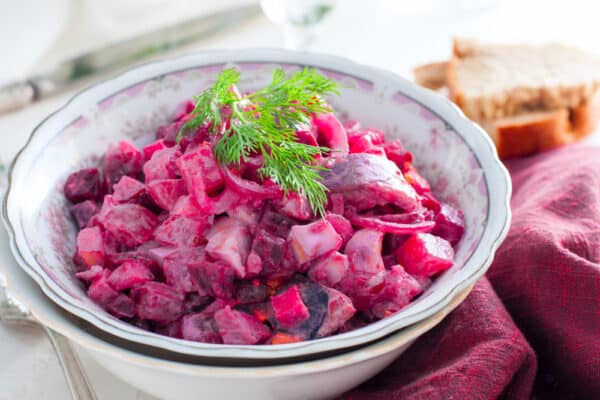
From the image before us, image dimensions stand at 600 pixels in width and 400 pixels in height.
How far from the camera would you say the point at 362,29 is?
5.03 m

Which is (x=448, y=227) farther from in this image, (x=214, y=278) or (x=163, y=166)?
(x=163, y=166)

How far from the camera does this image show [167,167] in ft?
8.47

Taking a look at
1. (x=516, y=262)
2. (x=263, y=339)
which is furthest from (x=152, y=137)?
(x=516, y=262)

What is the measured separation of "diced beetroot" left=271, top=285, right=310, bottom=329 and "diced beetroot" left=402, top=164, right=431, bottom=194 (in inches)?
30.4

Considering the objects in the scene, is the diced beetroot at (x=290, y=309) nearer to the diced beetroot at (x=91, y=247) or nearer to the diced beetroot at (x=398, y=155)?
the diced beetroot at (x=91, y=247)

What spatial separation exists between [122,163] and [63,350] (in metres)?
0.76

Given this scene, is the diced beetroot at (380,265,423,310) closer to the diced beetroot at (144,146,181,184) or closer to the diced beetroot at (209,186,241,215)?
the diced beetroot at (209,186,241,215)

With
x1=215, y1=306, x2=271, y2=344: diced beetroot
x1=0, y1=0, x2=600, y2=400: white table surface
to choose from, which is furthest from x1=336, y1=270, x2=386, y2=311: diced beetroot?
x1=0, y1=0, x2=600, y2=400: white table surface

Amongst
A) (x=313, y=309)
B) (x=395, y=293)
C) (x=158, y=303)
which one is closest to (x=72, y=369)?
(x=158, y=303)

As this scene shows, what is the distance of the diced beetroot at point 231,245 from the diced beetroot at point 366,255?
36 centimetres

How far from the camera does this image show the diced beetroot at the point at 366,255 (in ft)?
7.82

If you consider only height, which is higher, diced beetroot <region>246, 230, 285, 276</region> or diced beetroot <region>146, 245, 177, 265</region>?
diced beetroot <region>146, 245, 177, 265</region>

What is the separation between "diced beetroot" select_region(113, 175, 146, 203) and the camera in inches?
103

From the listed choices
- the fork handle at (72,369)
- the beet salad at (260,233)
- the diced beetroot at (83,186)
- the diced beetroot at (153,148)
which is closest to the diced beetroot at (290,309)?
the beet salad at (260,233)
